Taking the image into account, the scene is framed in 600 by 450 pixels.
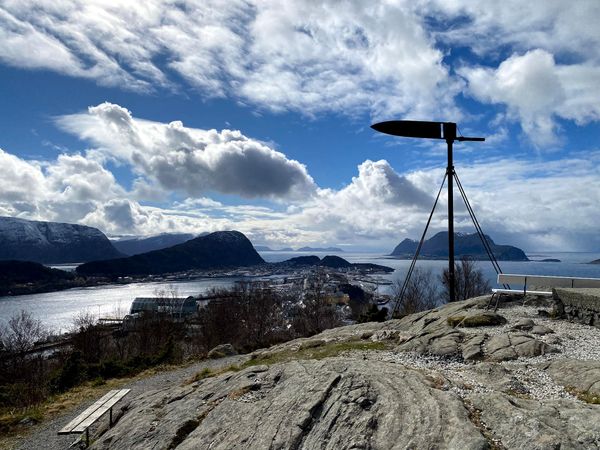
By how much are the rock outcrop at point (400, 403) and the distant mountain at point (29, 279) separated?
15156cm

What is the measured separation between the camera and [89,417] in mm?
10391

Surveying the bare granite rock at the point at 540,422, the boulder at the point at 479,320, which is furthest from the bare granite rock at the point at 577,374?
the boulder at the point at 479,320

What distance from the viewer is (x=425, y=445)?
632 centimetres

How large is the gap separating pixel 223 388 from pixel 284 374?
1669 mm

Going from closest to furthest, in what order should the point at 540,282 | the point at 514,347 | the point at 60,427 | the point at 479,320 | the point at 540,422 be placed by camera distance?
1. the point at 540,422
2. the point at 514,347
3. the point at 60,427
4. the point at 479,320
5. the point at 540,282

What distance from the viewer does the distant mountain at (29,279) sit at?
137 meters

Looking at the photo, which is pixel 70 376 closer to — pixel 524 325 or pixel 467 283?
pixel 524 325

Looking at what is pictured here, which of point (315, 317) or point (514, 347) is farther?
point (315, 317)

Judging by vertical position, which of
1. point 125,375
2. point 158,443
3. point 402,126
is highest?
point 402,126

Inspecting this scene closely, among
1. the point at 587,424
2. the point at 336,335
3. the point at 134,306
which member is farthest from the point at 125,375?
the point at 134,306

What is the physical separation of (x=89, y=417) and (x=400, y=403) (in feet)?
25.9

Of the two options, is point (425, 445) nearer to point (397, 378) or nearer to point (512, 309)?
point (397, 378)

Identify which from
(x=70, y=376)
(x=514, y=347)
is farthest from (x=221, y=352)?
(x=514, y=347)

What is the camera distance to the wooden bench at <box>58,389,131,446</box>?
32.3 ft
